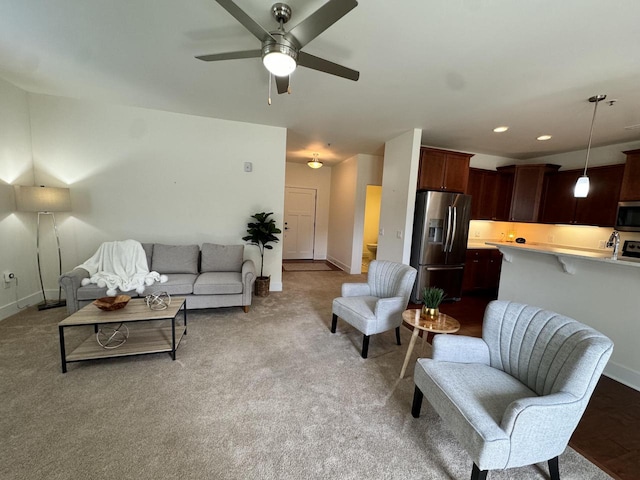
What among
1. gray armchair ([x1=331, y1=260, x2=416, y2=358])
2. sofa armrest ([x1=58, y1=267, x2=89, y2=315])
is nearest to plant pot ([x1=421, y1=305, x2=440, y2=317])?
gray armchair ([x1=331, y1=260, x2=416, y2=358])

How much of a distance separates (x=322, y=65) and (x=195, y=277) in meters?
2.92

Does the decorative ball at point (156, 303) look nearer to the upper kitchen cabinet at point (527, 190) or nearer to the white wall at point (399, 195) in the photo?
the white wall at point (399, 195)

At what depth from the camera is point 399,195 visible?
4348mm

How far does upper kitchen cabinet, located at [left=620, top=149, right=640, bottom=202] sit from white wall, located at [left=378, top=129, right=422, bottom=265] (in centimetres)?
280

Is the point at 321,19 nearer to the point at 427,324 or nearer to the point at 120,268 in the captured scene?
the point at 427,324

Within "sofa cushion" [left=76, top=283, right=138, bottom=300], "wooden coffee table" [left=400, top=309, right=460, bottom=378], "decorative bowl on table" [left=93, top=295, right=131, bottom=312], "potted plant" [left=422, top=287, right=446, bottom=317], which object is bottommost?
"sofa cushion" [left=76, top=283, right=138, bottom=300]

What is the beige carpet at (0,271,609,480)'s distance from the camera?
1446 mm

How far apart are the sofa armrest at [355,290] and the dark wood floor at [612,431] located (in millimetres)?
1939

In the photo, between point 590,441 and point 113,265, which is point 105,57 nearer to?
point 113,265

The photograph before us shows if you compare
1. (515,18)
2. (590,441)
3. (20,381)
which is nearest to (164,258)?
(20,381)

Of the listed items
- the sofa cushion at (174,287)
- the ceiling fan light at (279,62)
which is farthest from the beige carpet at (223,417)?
the ceiling fan light at (279,62)

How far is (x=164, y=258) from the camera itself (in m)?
3.64

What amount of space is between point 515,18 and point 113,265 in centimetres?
455

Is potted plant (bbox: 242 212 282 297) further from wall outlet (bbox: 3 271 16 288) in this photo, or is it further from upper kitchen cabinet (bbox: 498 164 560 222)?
upper kitchen cabinet (bbox: 498 164 560 222)
